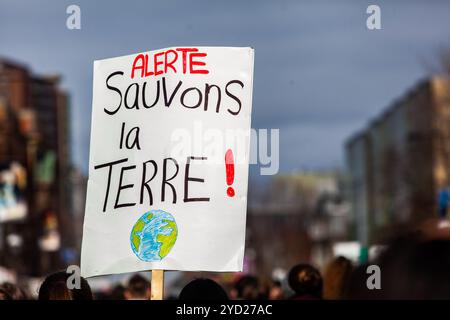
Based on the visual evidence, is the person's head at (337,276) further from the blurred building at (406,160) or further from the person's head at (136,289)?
the blurred building at (406,160)

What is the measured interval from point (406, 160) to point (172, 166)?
75.3 meters

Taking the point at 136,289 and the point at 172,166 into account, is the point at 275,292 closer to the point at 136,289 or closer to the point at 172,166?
the point at 136,289

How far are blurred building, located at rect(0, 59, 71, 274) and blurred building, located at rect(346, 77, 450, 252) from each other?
19334 mm

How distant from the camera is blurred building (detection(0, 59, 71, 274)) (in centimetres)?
7144

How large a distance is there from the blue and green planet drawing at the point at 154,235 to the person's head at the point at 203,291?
220mm

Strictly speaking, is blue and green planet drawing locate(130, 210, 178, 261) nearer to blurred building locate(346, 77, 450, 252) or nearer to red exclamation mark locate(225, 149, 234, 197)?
red exclamation mark locate(225, 149, 234, 197)

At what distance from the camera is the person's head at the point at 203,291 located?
6152mm

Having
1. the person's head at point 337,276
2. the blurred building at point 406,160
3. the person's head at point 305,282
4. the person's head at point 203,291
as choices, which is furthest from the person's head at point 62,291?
the blurred building at point 406,160

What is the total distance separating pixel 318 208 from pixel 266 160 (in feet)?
501

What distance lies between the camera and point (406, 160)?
265 ft

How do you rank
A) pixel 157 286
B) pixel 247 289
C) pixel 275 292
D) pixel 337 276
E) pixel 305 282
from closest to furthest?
1. pixel 157 286
2. pixel 305 282
3. pixel 337 276
4. pixel 247 289
5. pixel 275 292

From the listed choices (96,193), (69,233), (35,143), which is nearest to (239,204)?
(96,193)

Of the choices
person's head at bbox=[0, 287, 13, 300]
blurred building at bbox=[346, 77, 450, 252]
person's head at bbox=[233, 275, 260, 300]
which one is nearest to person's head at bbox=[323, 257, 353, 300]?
person's head at bbox=[233, 275, 260, 300]

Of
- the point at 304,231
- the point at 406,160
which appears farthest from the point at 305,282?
the point at 304,231
